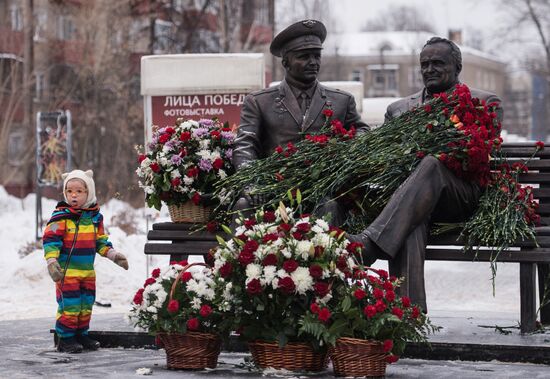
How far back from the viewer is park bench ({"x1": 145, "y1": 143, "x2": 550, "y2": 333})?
945 cm

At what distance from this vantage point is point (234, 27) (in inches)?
1658

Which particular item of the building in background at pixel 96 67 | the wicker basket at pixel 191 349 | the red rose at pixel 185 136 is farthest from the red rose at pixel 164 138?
the building in background at pixel 96 67

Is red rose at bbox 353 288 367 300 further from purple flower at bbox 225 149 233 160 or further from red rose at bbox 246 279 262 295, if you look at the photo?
purple flower at bbox 225 149 233 160

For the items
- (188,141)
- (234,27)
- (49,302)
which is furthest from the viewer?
(234,27)

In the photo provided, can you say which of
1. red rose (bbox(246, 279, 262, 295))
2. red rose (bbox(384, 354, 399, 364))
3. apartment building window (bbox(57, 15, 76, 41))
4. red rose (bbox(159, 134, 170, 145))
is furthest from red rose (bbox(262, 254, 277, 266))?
apartment building window (bbox(57, 15, 76, 41))

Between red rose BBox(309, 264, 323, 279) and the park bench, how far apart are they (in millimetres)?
1582

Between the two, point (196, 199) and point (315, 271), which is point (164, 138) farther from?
point (315, 271)

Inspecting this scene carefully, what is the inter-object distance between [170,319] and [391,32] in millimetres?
101064

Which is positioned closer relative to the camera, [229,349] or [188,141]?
[229,349]

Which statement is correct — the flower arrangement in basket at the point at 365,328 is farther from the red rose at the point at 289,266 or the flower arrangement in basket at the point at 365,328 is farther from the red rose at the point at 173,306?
the red rose at the point at 173,306

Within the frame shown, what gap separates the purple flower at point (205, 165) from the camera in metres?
10.4

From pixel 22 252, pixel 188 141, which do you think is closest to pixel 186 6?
pixel 22 252

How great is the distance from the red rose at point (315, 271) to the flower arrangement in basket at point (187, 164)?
7.20 ft

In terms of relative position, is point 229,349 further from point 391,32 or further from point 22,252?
point 391,32
